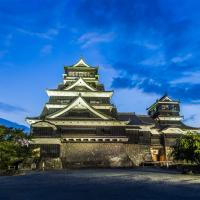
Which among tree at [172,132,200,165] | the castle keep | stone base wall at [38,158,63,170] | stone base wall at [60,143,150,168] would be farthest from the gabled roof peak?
tree at [172,132,200,165]

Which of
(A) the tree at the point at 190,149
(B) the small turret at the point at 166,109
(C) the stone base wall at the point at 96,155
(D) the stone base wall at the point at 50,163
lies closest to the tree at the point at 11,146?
(D) the stone base wall at the point at 50,163

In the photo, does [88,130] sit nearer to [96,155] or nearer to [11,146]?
[96,155]

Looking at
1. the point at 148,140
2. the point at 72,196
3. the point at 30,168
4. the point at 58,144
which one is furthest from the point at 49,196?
the point at 148,140

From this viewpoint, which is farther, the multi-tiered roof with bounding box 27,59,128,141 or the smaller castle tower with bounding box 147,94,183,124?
the smaller castle tower with bounding box 147,94,183,124

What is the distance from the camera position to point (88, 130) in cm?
3444

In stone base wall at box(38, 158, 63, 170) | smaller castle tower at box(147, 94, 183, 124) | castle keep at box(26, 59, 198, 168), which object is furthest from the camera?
smaller castle tower at box(147, 94, 183, 124)

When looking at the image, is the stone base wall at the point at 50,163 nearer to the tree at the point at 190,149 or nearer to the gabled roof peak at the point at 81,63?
the tree at the point at 190,149

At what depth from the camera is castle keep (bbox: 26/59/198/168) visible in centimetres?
3259

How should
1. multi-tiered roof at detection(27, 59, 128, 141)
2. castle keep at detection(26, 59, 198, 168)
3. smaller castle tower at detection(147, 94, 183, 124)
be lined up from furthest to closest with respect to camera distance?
1. smaller castle tower at detection(147, 94, 183, 124)
2. multi-tiered roof at detection(27, 59, 128, 141)
3. castle keep at detection(26, 59, 198, 168)

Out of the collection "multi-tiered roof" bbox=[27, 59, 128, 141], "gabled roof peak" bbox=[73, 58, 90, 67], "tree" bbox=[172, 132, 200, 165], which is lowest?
"tree" bbox=[172, 132, 200, 165]

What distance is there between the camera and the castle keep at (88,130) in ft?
107

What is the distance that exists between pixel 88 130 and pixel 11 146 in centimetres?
1296

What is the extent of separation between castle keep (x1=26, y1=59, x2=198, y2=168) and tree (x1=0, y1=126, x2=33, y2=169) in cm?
648

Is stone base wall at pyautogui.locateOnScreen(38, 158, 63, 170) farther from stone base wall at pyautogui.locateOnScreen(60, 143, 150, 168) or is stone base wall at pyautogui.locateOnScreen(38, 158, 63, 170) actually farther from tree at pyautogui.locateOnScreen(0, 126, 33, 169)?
tree at pyautogui.locateOnScreen(0, 126, 33, 169)
